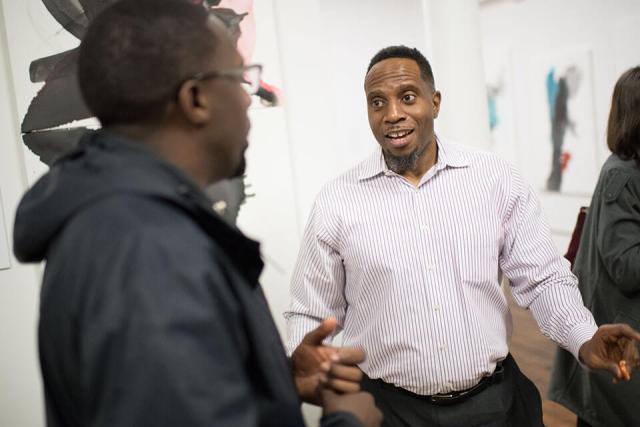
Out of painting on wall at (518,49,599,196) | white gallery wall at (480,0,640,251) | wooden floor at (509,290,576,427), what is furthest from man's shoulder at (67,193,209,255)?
painting on wall at (518,49,599,196)

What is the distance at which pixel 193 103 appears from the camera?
0.85 metres

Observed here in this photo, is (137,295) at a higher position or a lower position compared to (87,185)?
lower

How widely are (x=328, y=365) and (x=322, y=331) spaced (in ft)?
0.21

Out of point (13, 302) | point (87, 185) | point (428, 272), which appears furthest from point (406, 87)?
point (13, 302)

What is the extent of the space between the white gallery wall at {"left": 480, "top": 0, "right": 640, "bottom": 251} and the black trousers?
3388mm

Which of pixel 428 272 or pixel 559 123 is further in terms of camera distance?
pixel 559 123

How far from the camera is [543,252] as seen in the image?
179 centimetres

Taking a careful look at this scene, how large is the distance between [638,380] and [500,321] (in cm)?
82

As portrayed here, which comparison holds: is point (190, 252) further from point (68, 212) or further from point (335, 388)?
point (335, 388)

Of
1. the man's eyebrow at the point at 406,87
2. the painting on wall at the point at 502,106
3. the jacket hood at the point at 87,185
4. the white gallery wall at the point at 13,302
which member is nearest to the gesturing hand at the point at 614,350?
the man's eyebrow at the point at 406,87

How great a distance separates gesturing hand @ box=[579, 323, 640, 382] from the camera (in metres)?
1.48

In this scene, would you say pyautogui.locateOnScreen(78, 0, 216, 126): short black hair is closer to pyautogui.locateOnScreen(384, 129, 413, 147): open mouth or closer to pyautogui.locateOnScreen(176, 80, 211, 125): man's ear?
pyautogui.locateOnScreen(176, 80, 211, 125): man's ear

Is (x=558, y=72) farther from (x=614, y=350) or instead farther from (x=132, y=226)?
(x=132, y=226)

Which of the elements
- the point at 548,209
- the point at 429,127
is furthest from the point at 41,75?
the point at 548,209
